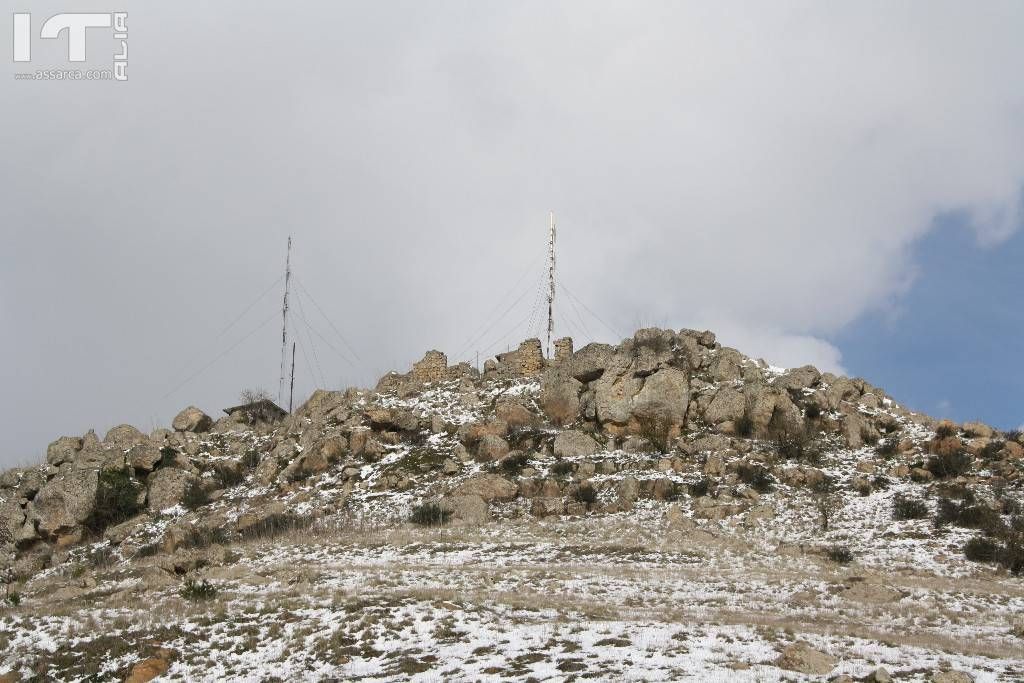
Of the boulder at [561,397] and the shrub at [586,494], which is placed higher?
the boulder at [561,397]

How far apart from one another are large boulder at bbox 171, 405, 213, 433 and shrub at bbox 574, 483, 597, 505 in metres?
30.1

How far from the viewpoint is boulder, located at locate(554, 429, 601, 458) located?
140ft

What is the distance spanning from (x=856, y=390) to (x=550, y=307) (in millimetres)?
21805

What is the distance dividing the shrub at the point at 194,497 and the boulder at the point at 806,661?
3573 cm

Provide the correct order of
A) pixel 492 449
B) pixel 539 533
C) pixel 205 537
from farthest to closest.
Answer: pixel 492 449 < pixel 205 537 < pixel 539 533

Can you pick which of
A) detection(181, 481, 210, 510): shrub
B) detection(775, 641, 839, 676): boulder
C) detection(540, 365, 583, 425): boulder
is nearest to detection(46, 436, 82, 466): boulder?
detection(181, 481, 210, 510): shrub

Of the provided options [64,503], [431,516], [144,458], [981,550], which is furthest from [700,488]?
[64,503]

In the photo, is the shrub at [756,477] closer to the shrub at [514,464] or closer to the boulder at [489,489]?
the shrub at [514,464]

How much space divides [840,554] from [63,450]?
4657 centimetres

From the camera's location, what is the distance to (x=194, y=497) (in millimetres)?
42219

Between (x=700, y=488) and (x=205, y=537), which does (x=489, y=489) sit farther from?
(x=205, y=537)

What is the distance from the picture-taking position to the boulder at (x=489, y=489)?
124 feet

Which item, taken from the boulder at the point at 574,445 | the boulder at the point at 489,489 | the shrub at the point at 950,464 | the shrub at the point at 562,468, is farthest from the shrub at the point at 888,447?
the boulder at the point at 489,489

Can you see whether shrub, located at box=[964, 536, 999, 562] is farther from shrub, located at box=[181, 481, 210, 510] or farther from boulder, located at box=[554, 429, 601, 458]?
shrub, located at box=[181, 481, 210, 510]
